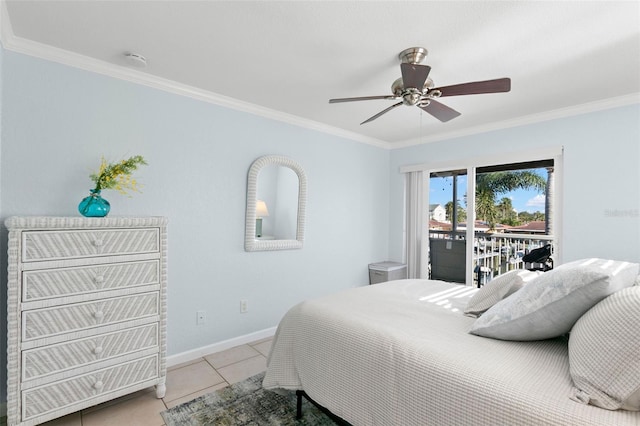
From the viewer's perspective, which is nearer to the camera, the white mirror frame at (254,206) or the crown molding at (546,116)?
the crown molding at (546,116)

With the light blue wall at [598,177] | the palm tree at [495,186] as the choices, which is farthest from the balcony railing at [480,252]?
the light blue wall at [598,177]

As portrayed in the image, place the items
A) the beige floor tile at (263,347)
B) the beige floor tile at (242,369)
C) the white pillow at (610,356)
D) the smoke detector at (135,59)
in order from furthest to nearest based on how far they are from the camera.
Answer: the beige floor tile at (263,347)
the beige floor tile at (242,369)
the smoke detector at (135,59)
the white pillow at (610,356)

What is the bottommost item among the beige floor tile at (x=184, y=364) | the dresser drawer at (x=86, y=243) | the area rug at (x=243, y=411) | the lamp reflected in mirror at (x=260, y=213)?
the beige floor tile at (x=184, y=364)

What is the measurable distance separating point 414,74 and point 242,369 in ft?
8.52

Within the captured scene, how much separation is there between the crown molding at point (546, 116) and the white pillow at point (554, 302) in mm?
2146

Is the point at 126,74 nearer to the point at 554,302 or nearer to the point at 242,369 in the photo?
the point at 242,369

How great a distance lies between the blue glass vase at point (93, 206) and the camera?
207cm

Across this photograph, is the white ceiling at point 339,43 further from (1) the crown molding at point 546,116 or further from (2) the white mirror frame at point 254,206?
(2) the white mirror frame at point 254,206

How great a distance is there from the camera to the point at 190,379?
2482 millimetres

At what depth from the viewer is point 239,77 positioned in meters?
2.52

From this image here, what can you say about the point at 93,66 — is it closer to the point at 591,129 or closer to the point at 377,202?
the point at 377,202

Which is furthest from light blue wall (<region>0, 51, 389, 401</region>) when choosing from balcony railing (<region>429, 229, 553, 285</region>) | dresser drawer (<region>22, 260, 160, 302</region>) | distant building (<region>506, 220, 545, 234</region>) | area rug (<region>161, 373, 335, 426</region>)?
distant building (<region>506, 220, 545, 234</region>)

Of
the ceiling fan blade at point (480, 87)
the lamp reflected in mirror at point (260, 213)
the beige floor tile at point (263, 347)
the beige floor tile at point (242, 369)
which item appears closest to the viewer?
the ceiling fan blade at point (480, 87)

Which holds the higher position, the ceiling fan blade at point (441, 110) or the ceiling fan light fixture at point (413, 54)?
the ceiling fan light fixture at point (413, 54)
